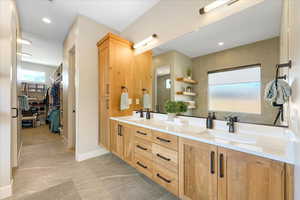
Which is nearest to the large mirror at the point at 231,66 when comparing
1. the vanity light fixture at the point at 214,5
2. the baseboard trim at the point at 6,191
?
the vanity light fixture at the point at 214,5

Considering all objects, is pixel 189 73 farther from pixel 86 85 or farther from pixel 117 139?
pixel 86 85

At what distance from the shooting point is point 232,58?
Answer: 147 centimetres

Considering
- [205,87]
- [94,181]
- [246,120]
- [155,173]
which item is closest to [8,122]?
[94,181]

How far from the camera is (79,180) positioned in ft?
6.47

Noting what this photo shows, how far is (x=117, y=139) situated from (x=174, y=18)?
2215mm

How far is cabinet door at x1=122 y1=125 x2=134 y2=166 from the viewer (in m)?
1.99

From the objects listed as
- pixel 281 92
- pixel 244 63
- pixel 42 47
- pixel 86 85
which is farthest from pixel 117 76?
pixel 42 47

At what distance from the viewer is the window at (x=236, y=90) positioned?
133 centimetres

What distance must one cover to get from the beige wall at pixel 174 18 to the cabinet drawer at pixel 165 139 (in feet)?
4.85

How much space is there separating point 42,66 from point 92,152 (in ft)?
22.7

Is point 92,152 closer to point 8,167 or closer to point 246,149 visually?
point 8,167

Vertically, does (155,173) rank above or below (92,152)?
above

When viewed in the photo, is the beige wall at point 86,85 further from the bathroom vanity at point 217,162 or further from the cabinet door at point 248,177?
the cabinet door at point 248,177

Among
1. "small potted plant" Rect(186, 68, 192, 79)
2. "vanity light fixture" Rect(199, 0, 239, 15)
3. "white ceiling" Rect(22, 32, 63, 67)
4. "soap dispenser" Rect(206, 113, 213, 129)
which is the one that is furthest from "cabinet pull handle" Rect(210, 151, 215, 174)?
"white ceiling" Rect(22, 32, 63, 67)
